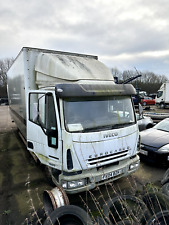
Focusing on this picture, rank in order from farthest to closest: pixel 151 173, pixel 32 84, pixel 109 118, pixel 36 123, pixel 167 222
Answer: pixel 151 173 → pixel 32 84 → pixel 36 123 → pixel 109 118 → pixel 167 222

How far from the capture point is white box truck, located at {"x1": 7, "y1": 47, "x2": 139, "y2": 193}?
3.00 meters

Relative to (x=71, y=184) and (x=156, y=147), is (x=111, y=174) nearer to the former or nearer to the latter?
(x=71, y=184)

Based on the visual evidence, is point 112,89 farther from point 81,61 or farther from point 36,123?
point 36,123

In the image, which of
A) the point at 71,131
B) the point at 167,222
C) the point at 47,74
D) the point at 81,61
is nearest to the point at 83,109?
the point at 71,131

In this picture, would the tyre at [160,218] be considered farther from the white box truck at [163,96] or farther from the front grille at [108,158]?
the white box truck at [163,96]

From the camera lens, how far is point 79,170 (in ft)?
9.80

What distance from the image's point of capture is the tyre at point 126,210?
8.31 feet

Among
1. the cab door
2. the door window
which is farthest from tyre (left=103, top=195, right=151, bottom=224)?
the door window

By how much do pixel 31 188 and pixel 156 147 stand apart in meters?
3.82

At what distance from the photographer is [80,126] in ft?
10.2

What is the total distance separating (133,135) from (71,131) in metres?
1.51

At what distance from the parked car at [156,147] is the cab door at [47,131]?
3222 mm

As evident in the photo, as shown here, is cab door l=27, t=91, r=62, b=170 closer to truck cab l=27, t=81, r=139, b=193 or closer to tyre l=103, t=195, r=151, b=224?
truck cab l=27, t=81, r=139, b=193

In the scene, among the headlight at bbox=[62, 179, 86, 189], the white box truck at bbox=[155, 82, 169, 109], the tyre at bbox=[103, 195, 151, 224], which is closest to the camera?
the tyre at bbox=[103, 195, 151, 224]
